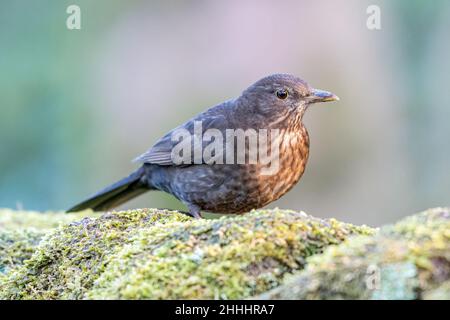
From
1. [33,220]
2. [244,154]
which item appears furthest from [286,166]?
[33,220]

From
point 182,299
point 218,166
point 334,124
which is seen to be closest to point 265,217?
point 182,299

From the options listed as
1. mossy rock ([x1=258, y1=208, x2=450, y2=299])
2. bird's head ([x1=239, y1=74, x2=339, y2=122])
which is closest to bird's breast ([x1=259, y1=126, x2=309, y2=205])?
bird's head ([x1=239, y1=74, x2=339, y2=122])

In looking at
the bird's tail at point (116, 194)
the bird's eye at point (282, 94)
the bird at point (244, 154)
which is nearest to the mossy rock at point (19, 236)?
the bird's tail at point (116, 194)

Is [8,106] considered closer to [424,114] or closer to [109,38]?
[109,38]

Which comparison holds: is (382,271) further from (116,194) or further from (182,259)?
(116,194)

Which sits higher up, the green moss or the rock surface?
the rock surface

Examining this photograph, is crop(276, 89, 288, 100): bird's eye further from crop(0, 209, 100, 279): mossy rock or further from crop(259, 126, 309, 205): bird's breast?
crop(0, 209, 100, 279): mossy rock
